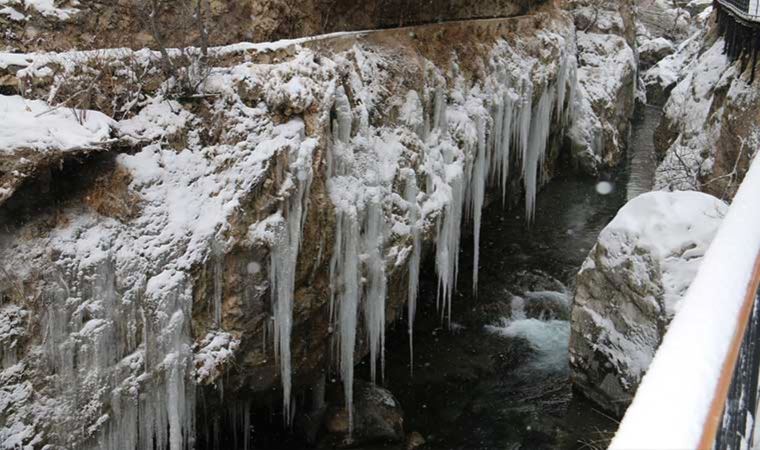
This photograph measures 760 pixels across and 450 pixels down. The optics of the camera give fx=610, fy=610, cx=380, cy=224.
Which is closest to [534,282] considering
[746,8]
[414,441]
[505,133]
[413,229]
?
[505,133]

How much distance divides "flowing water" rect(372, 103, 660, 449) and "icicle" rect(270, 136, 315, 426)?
2.82 metres

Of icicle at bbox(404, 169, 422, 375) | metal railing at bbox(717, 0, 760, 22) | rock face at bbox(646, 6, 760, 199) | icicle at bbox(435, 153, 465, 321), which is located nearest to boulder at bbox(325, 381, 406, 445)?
icicle at bbox(404, 169, 422, 375)

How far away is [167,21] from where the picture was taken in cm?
881

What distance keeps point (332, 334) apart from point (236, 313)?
1.91m

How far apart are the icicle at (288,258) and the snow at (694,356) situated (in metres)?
5.99

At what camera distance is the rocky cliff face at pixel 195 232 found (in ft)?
20.4

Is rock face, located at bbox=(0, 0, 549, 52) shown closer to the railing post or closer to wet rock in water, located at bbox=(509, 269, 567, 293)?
wet rock in water, located at bbox=(509, 269, 567, 293)

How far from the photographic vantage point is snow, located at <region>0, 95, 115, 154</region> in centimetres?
604

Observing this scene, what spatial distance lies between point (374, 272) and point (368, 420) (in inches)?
85.2

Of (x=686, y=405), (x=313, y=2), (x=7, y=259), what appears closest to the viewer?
(x=686, y=405)

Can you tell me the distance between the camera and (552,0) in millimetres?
18812

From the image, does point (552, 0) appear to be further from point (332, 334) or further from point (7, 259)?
point (7, 259)

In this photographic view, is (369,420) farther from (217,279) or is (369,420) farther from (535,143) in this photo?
(535,143)

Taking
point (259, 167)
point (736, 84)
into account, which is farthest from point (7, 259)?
point (736, 84)
